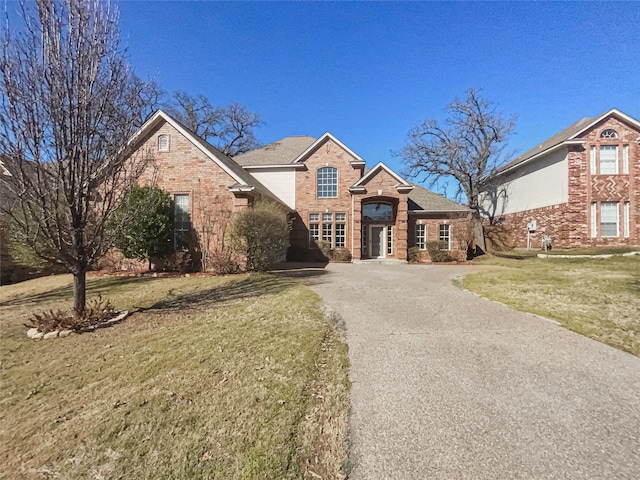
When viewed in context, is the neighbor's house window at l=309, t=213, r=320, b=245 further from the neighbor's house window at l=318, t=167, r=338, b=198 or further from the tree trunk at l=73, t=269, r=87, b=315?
the tree trunk at l=73, t=269, r=87, b=315

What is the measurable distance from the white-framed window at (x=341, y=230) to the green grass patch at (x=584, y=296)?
9595mm

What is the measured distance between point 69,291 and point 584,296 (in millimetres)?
15841

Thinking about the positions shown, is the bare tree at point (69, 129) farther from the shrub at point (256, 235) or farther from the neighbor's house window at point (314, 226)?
the neighbor's house window at point (314, 226)

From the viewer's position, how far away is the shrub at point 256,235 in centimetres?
1244

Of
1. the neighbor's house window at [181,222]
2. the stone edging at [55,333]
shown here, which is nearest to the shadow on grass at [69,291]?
the neighbor's house window at [181,222]

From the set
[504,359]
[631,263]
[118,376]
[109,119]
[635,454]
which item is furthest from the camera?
[631,263]

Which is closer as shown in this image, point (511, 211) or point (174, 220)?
point (174, 220)

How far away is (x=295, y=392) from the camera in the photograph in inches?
138

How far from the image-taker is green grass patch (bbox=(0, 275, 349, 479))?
2506 mm

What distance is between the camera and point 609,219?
20.2 meters

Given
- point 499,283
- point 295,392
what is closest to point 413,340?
point 295,392

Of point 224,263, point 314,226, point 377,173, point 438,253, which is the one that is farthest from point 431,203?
point 224,263

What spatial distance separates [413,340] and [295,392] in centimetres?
251

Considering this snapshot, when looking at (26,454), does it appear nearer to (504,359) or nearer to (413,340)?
(413,340)
